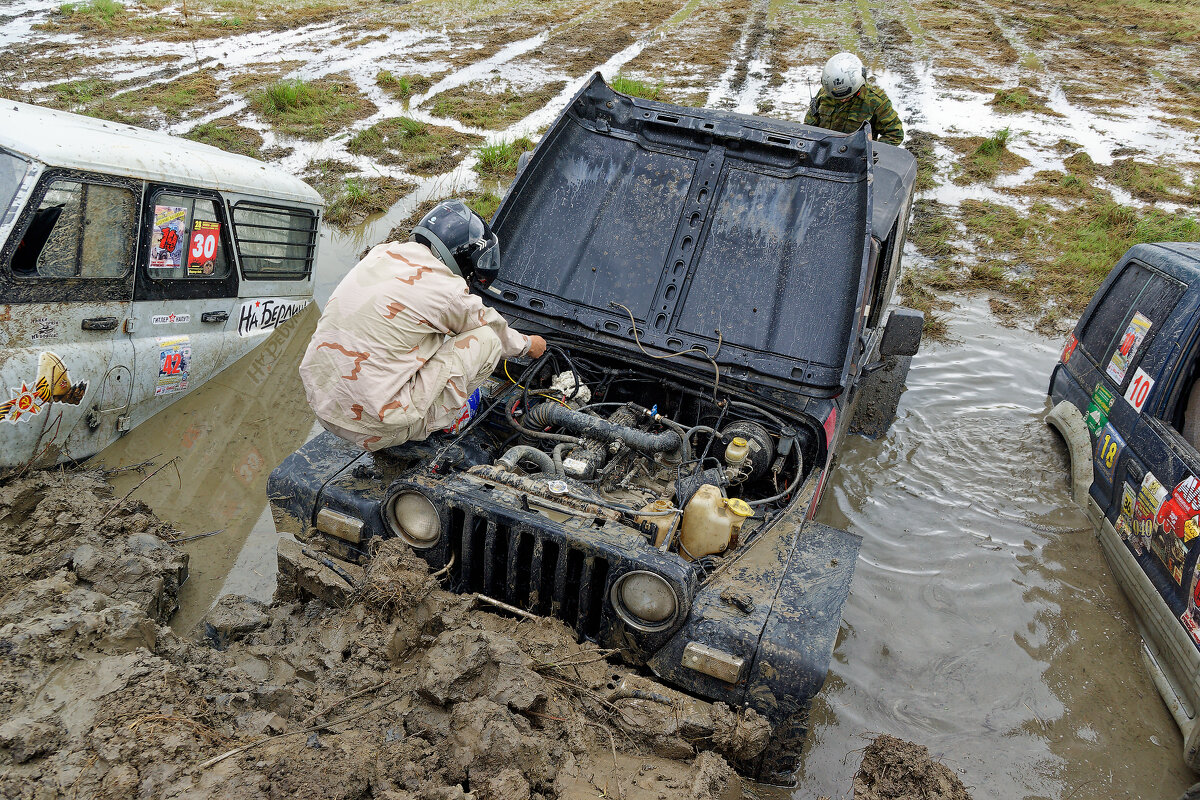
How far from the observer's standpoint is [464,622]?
109 inches

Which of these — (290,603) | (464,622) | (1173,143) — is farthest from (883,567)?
(1173,143)

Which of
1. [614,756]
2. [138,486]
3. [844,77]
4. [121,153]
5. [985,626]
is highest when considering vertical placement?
[844,77]

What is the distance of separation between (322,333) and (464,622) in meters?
1.21

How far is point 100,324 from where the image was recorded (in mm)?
4406

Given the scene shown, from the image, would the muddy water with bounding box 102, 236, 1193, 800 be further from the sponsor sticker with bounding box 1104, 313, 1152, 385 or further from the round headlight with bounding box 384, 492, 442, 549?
the round headlight with bounding box 384, 492, 442, 549

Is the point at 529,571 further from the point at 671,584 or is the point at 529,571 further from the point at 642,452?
the point at 642,452

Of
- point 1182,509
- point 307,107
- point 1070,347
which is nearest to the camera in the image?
point 1182,509

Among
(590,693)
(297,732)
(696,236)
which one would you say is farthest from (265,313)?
(590,693)

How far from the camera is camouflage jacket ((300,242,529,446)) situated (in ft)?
9.62

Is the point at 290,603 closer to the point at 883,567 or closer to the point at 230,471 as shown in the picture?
the point at 230,471

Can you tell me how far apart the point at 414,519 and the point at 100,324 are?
2.69 m

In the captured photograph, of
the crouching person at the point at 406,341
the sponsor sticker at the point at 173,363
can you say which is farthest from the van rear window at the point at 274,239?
the crouching person at the point at 406,341

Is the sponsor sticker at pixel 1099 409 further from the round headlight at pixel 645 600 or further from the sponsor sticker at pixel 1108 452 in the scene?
the round headlight at pixel 645 600

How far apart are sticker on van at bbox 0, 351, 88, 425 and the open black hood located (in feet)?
7.98
